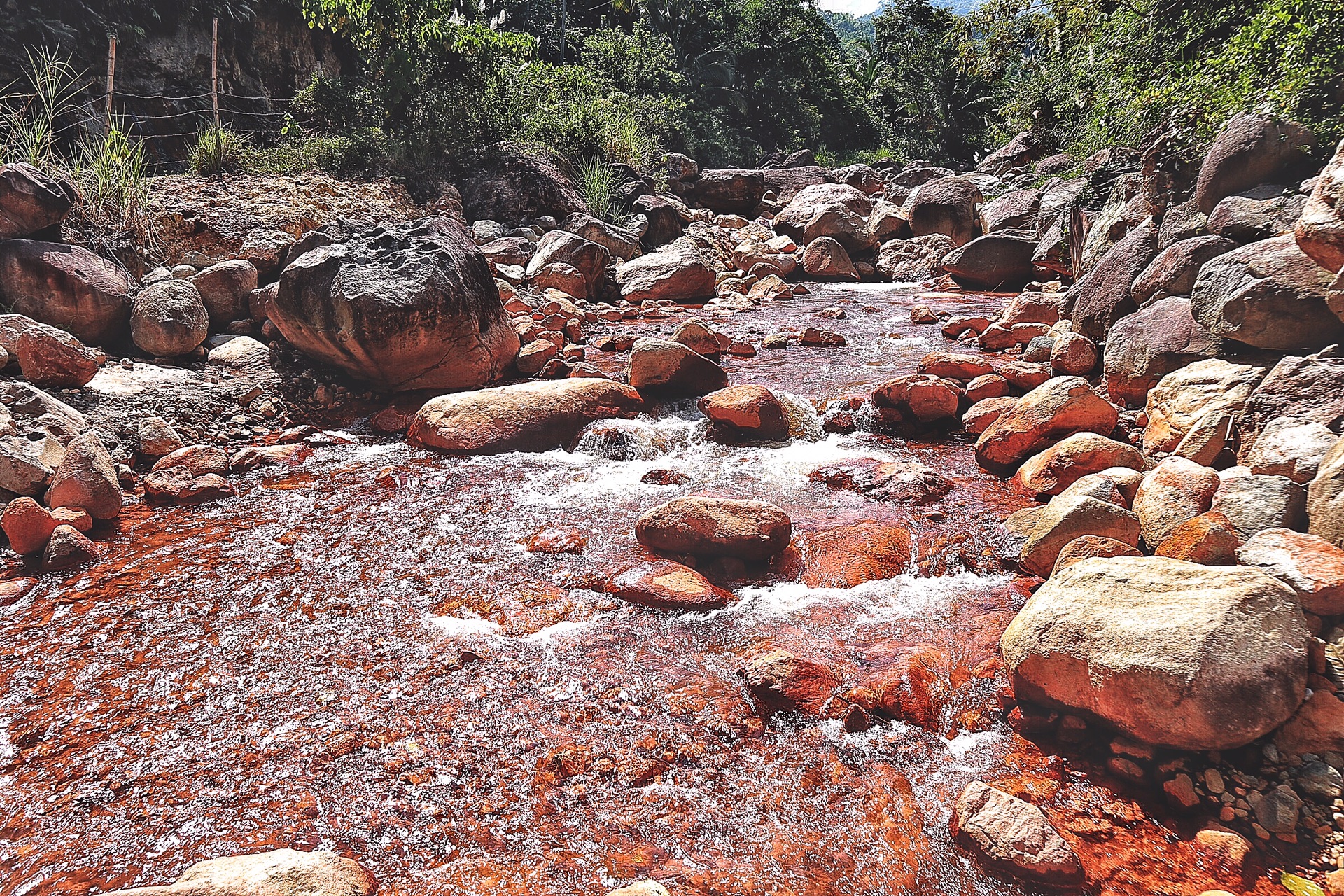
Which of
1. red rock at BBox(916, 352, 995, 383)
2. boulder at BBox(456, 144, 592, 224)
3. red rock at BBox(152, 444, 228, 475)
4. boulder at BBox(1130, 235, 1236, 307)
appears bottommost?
red rock at BBox(152, 444, 228, 475)

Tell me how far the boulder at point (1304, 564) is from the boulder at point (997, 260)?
9960 mm

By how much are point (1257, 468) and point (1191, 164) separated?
4.78m

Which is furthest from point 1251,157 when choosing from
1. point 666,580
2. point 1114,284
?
point 666,580

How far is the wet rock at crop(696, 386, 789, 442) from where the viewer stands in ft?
20.6

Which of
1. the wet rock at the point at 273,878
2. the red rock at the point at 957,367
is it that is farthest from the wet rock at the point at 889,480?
the wet rock at the point at 273,878

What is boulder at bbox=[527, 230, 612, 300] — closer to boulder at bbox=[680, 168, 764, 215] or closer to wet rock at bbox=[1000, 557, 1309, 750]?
wet rock at bbox=[1000, 557, 1309, 750]

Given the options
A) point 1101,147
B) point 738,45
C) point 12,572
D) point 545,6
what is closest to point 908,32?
point 738,45

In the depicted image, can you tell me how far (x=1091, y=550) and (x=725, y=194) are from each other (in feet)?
64.7

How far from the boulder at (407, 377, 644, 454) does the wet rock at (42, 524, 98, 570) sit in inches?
98.6

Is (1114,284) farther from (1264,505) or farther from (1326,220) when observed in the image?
(1264,505)

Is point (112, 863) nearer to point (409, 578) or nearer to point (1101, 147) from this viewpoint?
point (409, 578)

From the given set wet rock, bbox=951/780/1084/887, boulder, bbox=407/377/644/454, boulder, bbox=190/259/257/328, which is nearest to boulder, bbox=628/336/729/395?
boulder, bbox=407/377/644/454

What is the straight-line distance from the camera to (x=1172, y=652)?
2.54 m

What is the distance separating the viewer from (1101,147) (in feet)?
35.8
